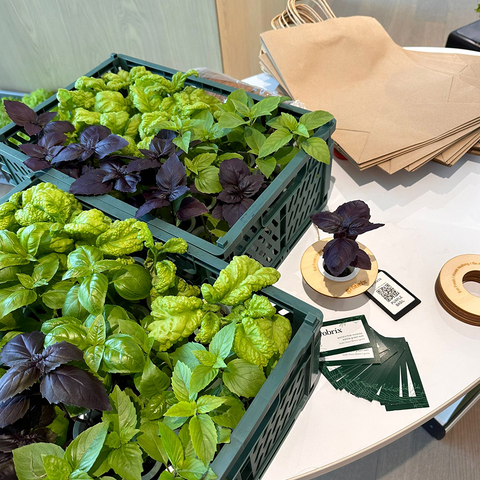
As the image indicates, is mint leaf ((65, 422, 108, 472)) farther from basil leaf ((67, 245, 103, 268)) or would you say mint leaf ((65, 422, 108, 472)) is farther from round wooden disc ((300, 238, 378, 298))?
round wooden disc ((300, 238, 378, 298))

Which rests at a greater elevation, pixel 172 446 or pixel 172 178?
pixel 172 178

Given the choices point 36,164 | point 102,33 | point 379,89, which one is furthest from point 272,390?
point 102,33

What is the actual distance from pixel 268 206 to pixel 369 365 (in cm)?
37

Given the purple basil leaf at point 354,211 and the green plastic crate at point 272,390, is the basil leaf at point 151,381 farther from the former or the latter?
the purple basil leaf at point 354,211

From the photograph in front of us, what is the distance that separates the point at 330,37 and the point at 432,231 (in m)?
0.72

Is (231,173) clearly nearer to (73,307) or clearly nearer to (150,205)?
(150,205)

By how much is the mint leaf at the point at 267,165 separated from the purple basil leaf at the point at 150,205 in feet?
0.70

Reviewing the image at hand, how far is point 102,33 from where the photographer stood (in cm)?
203

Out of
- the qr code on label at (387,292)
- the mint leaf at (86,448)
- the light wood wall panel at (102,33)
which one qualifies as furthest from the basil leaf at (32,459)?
the light wood wall panel at (102,33)

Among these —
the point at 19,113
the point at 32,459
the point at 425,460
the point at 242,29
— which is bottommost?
the point at 425,460

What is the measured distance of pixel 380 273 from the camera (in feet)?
3.19

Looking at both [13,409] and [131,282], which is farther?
[131,282]

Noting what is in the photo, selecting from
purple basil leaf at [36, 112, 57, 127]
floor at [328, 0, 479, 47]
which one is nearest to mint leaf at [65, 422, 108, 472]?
purple basil leaf at [36, 112, 57, 127]

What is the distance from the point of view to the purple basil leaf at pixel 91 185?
879mm
